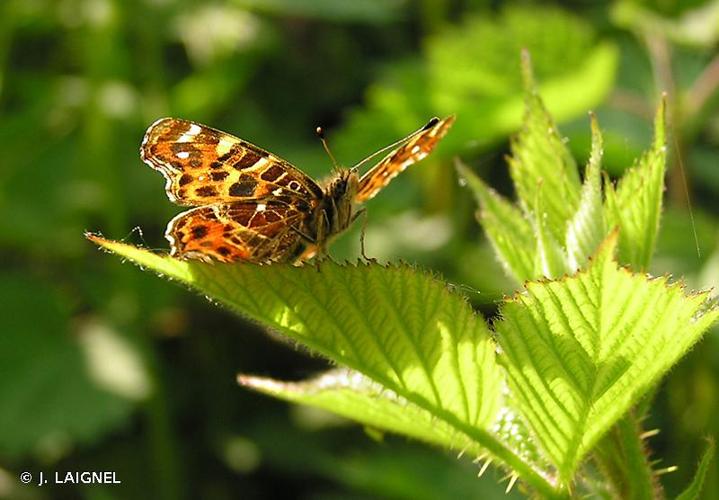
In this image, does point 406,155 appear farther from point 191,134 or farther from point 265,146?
point 265,146

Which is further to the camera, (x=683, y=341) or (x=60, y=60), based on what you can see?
→ (x=60, y=60)

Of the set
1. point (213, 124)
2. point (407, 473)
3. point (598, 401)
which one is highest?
point (598, 401)

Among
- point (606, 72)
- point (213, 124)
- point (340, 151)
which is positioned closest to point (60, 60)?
point (213, 124)

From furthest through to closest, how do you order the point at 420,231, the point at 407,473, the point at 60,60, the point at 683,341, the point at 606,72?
the point at 60,60, the point at 420,231, the point at 606,72, the point at 407,473, the point at 683,341

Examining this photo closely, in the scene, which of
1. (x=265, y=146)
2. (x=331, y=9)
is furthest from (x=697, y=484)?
(x=265, y=146)

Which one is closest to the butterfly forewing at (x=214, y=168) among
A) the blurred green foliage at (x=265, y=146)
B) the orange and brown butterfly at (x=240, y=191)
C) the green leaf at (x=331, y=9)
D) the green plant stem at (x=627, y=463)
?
the orange and brown butterfly at (x=240, y=191)

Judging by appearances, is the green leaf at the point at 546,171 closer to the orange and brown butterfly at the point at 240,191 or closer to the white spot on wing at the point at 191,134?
the orange and brown butterfly at the point at 240,191

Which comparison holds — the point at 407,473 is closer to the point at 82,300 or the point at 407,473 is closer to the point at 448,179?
the point at 448,179
